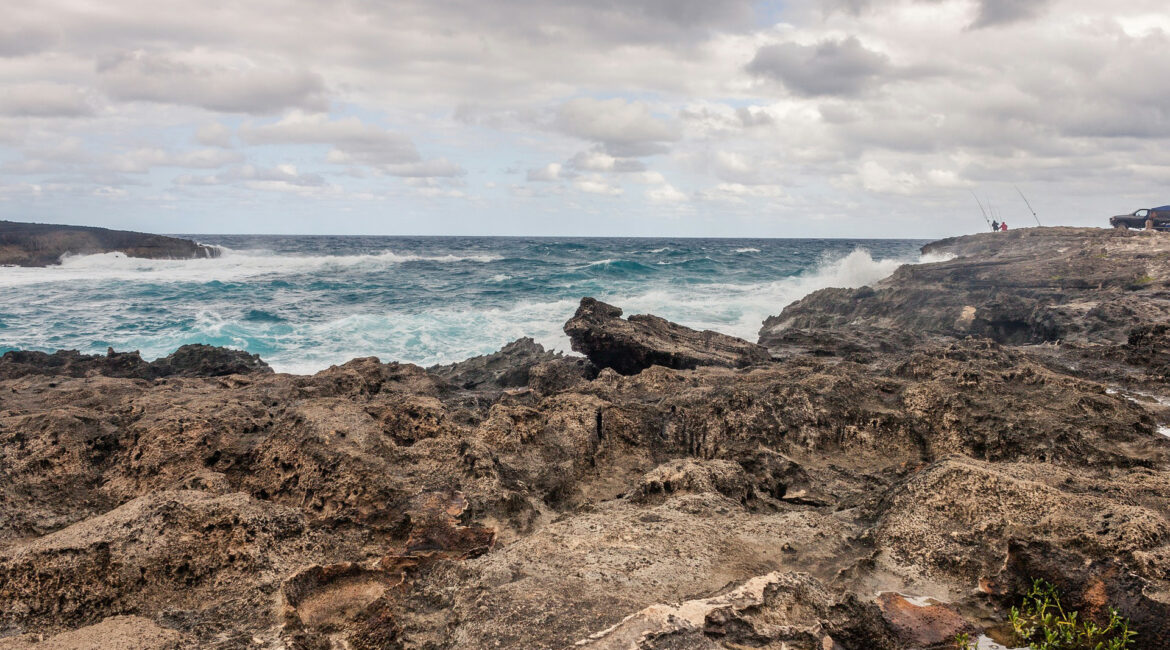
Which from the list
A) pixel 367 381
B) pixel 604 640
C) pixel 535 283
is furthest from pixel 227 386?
pixel 535 283

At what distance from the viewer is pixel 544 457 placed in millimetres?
5156

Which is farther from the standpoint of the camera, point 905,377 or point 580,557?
point 905,377

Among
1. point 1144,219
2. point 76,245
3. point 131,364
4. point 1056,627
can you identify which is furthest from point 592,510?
point 76,245

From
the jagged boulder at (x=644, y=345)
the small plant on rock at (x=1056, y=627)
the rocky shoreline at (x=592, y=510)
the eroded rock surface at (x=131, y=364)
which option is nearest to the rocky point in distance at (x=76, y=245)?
the eroded rock surface at (x=131, y=364)

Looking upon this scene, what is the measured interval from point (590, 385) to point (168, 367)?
7329mm

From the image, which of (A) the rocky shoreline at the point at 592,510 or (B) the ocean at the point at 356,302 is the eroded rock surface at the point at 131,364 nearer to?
(A) the rocky shoreline at the point at 592,510

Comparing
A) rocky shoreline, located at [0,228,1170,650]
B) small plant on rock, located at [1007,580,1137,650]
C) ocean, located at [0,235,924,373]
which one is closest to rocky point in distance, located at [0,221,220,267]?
ocean, located at [0,235,924,373]

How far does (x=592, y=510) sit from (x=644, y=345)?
19.7 ft

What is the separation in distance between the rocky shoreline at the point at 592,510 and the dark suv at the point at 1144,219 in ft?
65.4

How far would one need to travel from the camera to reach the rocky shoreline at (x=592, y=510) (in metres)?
2.83

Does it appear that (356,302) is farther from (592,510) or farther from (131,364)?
(592,510)

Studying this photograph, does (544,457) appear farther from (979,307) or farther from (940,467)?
(979,307)

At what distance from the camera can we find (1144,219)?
23.1 meters

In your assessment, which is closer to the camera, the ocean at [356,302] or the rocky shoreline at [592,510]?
the rocky shoreline at [592,510]
